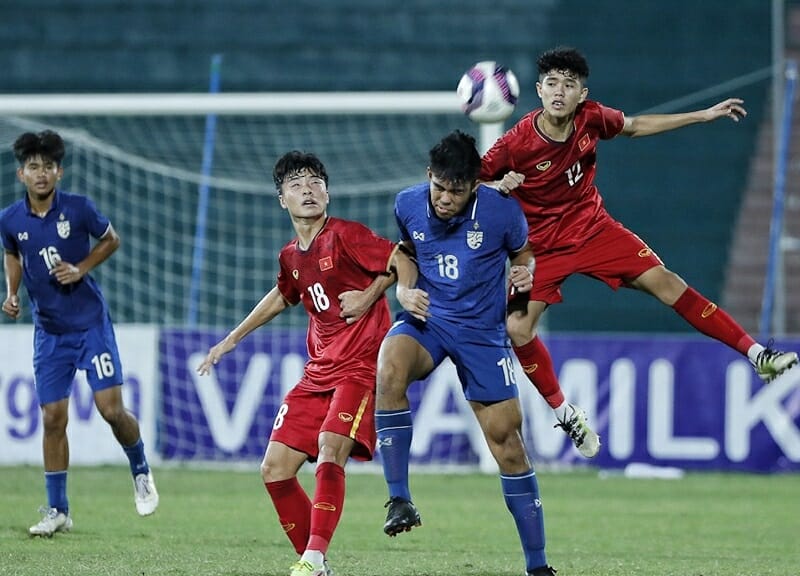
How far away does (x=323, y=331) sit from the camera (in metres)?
7.64

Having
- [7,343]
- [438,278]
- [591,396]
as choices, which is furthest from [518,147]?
[7,343]

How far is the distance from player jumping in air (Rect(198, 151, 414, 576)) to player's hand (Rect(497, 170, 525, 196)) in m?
0.62

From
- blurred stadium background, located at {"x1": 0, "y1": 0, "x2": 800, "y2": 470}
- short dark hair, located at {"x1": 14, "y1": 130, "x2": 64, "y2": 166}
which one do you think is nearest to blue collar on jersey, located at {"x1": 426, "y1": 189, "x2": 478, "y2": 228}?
short dark hair, located at {"x1": 14, "y1": 130, "x2": 64, "y2": 166}

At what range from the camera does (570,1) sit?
710 inches

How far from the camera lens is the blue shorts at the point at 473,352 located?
7.19 meters

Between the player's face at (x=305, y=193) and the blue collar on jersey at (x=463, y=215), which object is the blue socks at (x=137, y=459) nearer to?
the player's face at (x=305, y=193)

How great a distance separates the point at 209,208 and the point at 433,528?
7.48 m

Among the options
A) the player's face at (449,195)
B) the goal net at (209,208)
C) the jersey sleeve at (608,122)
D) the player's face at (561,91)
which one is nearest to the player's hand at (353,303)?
the player's face at (449,195)

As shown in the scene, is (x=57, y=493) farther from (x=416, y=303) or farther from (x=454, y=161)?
(x=454, y=161)

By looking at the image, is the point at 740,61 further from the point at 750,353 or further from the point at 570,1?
the point at 750,353

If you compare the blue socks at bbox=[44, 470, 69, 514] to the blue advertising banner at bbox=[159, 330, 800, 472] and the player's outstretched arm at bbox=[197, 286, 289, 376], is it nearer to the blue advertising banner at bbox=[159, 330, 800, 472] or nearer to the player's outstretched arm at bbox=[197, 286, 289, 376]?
the player's outstretched arm at bbox=[197, 286, 289, 376]

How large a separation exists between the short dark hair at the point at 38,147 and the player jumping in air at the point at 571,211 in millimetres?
2927

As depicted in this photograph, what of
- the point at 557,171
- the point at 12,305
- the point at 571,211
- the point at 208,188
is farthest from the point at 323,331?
the point at 208,188

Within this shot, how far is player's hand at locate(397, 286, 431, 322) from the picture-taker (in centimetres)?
721
